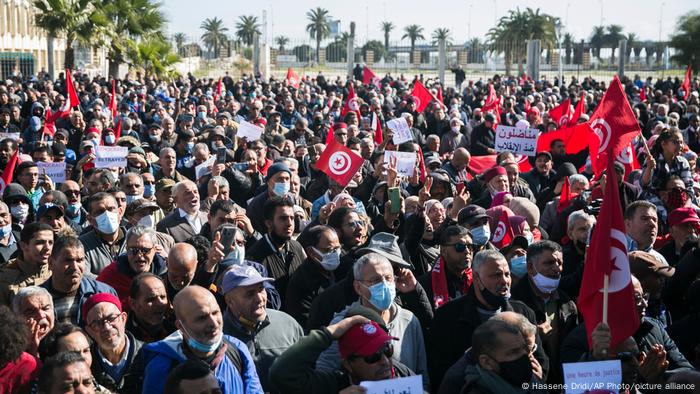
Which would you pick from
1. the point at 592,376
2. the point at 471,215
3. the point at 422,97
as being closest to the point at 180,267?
the point at 471,215

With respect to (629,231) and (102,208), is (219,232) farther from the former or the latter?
(629,231)

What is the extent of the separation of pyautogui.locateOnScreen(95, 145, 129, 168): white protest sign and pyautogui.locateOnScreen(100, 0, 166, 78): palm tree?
2315 cm

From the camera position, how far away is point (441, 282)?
630cm

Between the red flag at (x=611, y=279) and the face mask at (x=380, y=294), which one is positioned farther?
the face mask at (x=380, y=294)

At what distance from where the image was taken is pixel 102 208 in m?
7.28

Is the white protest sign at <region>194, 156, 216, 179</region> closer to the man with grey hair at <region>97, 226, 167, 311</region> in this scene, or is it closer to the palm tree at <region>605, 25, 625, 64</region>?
the man with grey hair at <region>97, 226, 167, 311</region>

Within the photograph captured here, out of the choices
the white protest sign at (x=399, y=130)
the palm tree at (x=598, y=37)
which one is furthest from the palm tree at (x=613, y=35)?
the white protest sign at (x=399, y=130)

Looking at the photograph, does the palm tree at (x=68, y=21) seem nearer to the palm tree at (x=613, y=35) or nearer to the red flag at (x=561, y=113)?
the red flag at (x=561, y=113)

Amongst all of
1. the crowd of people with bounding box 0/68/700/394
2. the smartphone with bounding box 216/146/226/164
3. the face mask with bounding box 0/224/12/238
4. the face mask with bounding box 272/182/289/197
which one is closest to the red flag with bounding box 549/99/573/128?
the crowd of people with bounding box 0/68/700/394

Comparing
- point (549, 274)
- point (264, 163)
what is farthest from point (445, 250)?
point (264, 163)

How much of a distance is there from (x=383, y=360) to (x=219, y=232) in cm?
253

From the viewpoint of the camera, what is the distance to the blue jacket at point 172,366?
14.3 ft

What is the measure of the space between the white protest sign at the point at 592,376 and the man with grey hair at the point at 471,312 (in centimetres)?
124

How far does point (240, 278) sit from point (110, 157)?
5.71 m
